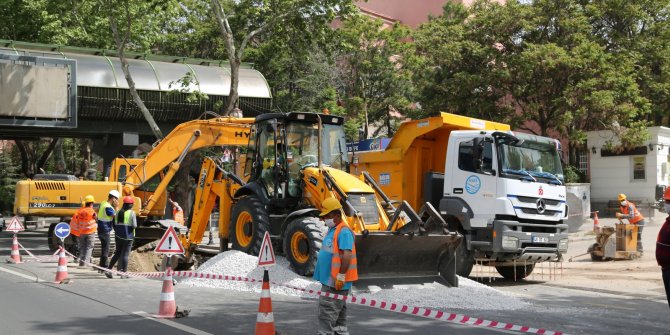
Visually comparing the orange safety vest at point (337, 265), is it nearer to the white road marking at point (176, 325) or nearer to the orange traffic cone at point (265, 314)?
the orange traffic cone at point (265, 314)

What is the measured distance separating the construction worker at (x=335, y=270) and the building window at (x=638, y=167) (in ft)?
95.1

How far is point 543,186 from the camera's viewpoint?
14.4m

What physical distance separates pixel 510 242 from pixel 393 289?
2.99 meters

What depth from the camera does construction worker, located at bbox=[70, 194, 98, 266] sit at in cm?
1544

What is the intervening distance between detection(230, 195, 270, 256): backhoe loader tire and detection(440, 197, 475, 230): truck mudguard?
3.58 meters

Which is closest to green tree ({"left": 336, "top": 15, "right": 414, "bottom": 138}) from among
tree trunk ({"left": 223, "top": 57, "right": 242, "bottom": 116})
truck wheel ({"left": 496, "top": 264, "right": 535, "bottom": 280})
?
tree trunk ({"left": 223, "top": 57, "right": 242, "bottom": 116})

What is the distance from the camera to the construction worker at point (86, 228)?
50.6ft

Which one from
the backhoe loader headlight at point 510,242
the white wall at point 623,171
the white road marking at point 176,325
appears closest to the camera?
the white road marking at point 176,325

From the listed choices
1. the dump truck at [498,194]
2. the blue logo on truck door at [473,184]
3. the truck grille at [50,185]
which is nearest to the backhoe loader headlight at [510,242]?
the dump truck at [498,194]

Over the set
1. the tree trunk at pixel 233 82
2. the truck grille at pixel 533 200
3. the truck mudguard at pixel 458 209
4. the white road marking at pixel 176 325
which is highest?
the tree trunk at pixel 233 82

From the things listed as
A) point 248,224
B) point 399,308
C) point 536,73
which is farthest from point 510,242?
point 536,73

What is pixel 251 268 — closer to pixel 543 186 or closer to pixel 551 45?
pixel 543 186

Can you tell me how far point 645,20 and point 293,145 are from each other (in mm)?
24276

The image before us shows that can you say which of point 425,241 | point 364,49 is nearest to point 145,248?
point 425,241
